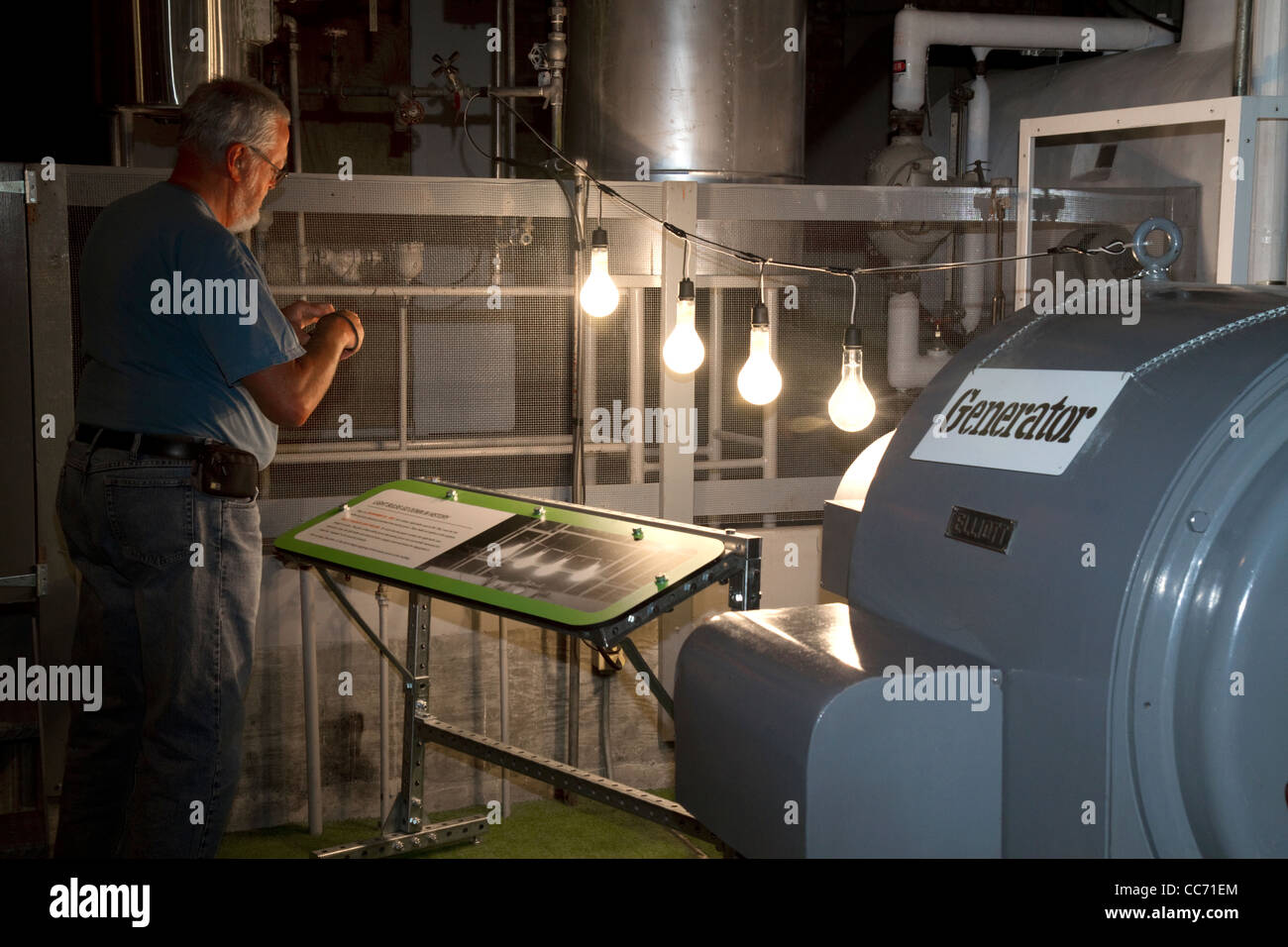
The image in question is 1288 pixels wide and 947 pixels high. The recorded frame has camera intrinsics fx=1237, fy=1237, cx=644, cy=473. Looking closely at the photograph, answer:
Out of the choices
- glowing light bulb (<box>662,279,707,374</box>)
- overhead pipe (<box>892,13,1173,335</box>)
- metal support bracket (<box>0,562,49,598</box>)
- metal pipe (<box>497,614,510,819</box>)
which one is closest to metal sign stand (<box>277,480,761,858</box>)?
metal pipe (<box>497,614,510,819</box>)

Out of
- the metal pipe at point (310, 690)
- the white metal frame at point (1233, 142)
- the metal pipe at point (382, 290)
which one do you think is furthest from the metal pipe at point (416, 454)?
the white metal frame at point (1233, 142)

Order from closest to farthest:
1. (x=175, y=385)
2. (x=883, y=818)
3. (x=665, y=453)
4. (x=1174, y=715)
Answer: (x=1174, y=715) → (x=883, y=818) → (x=175, y=385) → (x=665, y=453)

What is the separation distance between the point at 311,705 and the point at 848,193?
2325 millimetres

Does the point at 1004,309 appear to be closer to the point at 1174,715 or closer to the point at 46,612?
the point at 1174,715

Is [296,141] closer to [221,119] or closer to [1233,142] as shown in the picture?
[221,119]

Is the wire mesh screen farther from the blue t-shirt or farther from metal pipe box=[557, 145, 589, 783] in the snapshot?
the blue t-shirt

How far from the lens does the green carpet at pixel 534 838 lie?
368cm

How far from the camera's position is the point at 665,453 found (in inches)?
156

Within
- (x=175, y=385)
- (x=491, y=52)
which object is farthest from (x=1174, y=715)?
(x=491, y=52)

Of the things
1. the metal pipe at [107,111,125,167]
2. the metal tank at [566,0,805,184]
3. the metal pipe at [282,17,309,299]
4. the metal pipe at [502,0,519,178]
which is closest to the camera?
the metal pipe at [282,17,309,299]

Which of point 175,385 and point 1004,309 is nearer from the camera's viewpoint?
point 175,385

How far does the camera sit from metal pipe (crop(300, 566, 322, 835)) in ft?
12.3

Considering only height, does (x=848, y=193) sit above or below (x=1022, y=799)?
above

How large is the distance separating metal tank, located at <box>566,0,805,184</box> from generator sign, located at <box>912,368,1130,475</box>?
2.48 m
